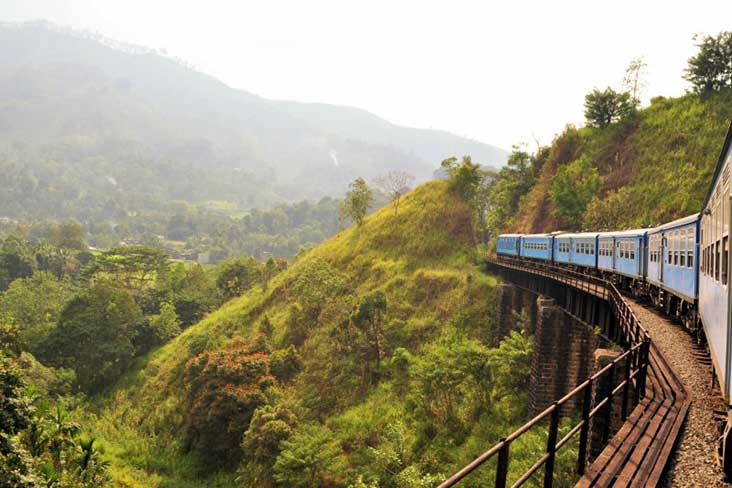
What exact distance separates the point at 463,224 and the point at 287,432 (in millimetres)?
31382

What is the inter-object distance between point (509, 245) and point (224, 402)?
85.6 ft

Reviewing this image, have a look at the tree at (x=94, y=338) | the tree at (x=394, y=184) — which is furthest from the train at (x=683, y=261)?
the tree at (x=94, y=338)

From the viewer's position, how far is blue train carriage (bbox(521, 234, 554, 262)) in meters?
33.2

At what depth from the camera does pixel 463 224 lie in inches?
2058

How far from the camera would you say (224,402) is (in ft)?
98.3

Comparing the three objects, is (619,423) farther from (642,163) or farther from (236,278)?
(236,278)

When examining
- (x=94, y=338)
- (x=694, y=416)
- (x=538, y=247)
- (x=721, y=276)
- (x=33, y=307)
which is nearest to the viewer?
(x=721, y=276)

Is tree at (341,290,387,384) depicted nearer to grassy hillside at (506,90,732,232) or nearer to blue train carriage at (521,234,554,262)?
blue train carriage at (521,234,554,262)

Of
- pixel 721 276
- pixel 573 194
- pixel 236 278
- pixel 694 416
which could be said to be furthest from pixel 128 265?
pixel 721 276

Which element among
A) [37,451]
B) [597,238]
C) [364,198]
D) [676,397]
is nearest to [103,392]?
[37,451]

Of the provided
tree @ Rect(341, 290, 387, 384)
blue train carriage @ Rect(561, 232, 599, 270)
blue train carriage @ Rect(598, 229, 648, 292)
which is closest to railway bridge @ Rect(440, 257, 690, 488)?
blue train carriage @ Rect(598, 229, 648, 292)

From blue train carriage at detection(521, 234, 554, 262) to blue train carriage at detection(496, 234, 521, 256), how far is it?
134cm

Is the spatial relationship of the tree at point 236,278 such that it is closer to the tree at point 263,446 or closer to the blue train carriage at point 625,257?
the tree at point 263,446

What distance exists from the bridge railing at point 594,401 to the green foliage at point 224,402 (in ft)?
62.6
